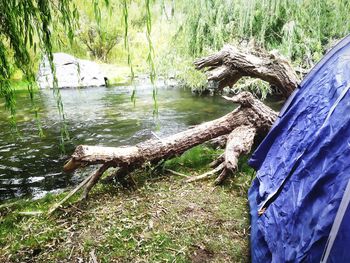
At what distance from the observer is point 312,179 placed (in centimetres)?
184

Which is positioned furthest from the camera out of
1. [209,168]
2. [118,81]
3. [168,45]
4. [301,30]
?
[118,81]

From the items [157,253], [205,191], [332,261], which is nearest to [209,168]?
[205,191]

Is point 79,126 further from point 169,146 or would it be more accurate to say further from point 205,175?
point 205,175

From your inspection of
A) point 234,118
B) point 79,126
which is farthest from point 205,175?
point 79,126

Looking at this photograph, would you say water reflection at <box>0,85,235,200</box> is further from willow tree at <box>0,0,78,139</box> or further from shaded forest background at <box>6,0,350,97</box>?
shaded forest background at <box>6,0,350,97</box>

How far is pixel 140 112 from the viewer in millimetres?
9367

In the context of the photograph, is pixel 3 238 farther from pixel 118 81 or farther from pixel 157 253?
pixel 118 81

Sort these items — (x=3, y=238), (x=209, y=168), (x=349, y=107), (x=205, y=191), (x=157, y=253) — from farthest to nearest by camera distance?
(x=209, y=168), (x=205, y=191), (x=3, y=238), (x=157, y=253), (x=349, y=107)

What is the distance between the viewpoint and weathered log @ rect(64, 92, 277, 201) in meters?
3.39

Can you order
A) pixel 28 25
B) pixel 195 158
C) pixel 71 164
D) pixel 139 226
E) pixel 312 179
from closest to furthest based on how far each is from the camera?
pixel 28 25 → pixel 312 179 → pixel 139 226 → pixel 71 164 → pixel 195 158

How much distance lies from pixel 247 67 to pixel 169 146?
1.66m

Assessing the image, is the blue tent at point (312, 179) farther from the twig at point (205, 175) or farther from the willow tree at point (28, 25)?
the willow tree at point (28, 25)

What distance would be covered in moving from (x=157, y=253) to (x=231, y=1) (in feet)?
19.5

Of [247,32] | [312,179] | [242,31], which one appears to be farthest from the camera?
[247,32]
